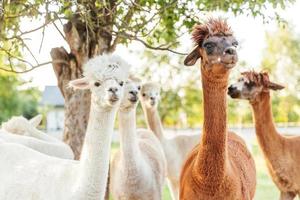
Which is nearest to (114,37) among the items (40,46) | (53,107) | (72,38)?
(72,38)

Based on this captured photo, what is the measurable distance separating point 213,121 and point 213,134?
0.33 feet

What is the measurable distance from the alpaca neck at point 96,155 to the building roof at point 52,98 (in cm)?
4781

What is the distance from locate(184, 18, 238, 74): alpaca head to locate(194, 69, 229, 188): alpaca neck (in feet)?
0.50

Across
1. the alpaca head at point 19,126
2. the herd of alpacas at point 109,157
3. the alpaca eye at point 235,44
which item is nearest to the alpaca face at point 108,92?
the herd of alpacas at point 109,157

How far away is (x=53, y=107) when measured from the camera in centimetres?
5312

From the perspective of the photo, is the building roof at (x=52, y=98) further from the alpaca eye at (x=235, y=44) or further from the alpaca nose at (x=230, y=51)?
the alpaca nose at (x=230, y=51)

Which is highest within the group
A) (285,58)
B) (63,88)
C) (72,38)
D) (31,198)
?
(285,58)

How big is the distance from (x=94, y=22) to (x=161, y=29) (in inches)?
48.9

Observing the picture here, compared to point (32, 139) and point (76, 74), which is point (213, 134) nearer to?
point (32, 139)

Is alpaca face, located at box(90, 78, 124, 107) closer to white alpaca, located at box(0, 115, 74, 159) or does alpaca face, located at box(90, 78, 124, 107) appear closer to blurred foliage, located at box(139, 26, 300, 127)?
white alpaca, located at box(0, 115, 74, 159)

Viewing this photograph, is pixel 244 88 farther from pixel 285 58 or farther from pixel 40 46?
pixel 285 58

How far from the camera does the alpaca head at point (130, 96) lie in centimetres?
712

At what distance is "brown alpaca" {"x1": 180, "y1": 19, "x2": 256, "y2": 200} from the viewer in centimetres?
520

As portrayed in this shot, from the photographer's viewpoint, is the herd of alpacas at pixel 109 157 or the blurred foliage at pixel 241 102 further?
the blurred foliage at pixel 241 102
